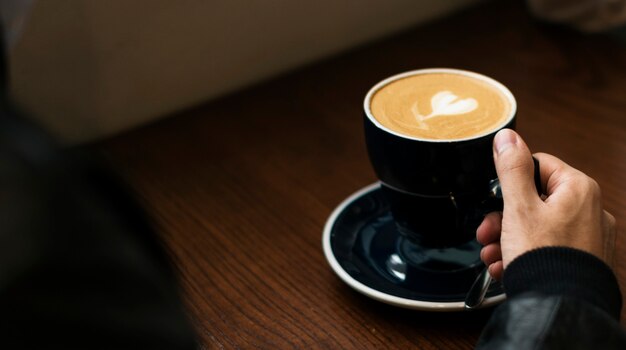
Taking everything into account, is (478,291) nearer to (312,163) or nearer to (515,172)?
(515,172)

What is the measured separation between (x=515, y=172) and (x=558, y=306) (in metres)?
0.13

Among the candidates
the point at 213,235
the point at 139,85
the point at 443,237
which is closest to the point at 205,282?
the point at 213,235

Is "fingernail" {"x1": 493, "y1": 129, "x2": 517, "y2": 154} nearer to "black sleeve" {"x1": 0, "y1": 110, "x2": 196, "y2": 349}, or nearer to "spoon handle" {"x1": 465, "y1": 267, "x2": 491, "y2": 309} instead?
"spoon handle" {"x1": 465, "y1": 267, "x2": 491, "y2": 309}

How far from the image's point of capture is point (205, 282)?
0.78 m

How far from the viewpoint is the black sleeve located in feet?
0.83

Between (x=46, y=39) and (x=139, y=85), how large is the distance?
0.14 m

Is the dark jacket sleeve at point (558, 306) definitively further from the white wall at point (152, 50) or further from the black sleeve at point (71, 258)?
the white wall at point (152, 50)

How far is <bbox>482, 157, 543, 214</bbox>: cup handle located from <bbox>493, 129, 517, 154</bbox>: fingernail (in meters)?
0.03

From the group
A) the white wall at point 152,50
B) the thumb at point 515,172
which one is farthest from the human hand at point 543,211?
the white wall at point 152,50

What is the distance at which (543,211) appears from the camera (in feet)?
1.97

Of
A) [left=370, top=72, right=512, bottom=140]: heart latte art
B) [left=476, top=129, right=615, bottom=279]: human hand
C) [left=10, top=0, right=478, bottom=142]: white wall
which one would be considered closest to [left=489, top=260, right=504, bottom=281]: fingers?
[left=476, top=129, right=615, bottom=279]: human hand

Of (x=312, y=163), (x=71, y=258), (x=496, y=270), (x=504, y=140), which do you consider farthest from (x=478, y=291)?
(x=71, y=258)

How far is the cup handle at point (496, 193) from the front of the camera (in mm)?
651

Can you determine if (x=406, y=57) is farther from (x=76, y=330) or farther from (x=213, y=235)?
(x=76, y=330)
